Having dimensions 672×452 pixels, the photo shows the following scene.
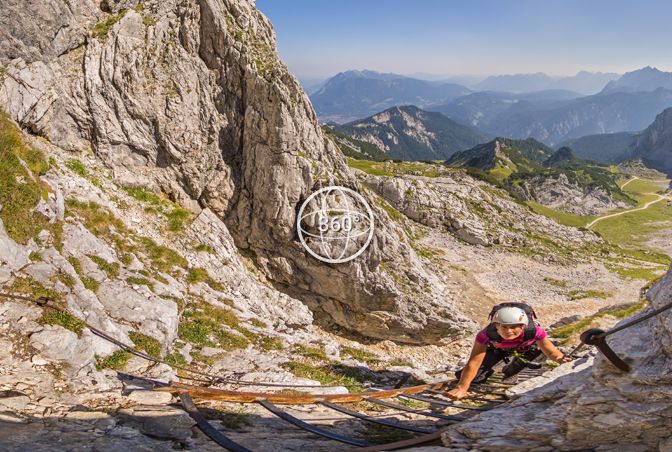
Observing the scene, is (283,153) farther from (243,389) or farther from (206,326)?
(243,389)

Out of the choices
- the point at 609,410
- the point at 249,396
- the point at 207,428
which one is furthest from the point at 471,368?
the point at 207,428

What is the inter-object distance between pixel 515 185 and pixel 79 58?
7358 inches

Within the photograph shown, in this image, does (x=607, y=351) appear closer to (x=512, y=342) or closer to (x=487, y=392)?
(x=512, y=342)

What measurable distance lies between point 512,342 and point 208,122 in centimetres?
2717

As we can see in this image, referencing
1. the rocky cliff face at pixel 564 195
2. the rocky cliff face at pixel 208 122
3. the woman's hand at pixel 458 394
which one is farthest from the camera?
the rocky cliff face at pixel 564 195

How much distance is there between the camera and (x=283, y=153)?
1228 inches

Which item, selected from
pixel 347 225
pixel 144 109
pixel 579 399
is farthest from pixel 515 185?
pixel 579 399

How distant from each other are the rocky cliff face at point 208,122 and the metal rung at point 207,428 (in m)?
20.0

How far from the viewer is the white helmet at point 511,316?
9.55 metres

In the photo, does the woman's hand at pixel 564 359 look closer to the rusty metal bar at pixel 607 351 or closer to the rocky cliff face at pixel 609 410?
the rocky cliff face at pixel 609 410

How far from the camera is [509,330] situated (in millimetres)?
9875

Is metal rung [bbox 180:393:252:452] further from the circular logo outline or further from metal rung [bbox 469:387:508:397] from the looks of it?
the circular logo outline

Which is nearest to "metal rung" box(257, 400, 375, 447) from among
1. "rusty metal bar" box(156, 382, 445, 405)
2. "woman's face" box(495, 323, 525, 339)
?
"rusty metal bar" box(156, 382, 445, 405)

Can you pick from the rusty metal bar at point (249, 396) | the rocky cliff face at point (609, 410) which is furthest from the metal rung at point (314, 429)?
the rocky cliff face at point (609, 410)
